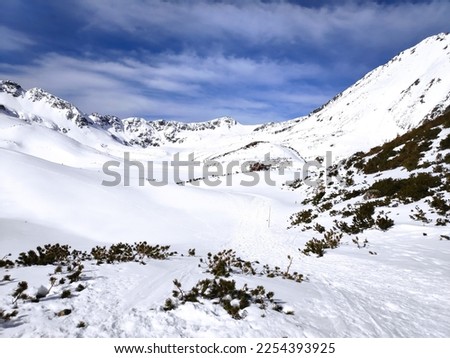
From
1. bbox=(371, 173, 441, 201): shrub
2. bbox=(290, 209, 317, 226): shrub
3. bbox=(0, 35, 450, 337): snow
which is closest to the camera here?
bbox=(0, 35, 450, 337): snow

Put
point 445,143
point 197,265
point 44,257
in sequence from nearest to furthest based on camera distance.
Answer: point 44,257 < point 197,265 < point 445,143

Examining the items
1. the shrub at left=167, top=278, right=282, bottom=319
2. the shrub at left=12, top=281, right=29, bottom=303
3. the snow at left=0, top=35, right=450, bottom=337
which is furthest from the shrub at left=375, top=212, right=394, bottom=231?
the shrub at left=12, top=281, right=29, bottom=303

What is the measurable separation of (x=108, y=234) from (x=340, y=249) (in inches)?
456

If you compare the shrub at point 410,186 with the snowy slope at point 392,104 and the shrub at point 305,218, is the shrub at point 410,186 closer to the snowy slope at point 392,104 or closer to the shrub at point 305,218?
the shrub at point 305,218

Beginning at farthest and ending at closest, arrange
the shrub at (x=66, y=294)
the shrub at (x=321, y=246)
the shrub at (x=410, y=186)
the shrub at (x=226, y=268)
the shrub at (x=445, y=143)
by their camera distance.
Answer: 1. the shrub at (x=445, y=143)
2. the shrub at (x=410, y=186)
3. the shrub at (x=321, y=246)
4. the shrub at (x=226, y=268)
5. the shrub at (x=66, y=294)

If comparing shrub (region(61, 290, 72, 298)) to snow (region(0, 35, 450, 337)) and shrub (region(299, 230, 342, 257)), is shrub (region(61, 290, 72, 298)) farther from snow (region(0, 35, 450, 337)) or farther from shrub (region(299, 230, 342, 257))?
shrub (region(299, 230, 342, 257))

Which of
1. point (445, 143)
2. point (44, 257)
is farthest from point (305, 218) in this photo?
point (44, 257)

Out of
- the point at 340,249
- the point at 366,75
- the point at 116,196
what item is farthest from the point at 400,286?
the point at 366,75

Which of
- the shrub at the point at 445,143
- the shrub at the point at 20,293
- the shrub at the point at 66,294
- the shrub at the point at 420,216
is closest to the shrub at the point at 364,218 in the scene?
the shrub at the point at 420,216

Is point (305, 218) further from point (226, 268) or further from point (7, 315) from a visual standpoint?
point (7, 315)

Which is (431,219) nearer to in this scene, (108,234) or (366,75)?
(108,234)

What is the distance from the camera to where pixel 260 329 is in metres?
4.51

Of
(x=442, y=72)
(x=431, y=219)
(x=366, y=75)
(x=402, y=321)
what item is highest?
(x=366, y=75)

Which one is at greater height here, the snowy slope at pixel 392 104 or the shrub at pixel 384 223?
the snowy slope at pixel 392 104
